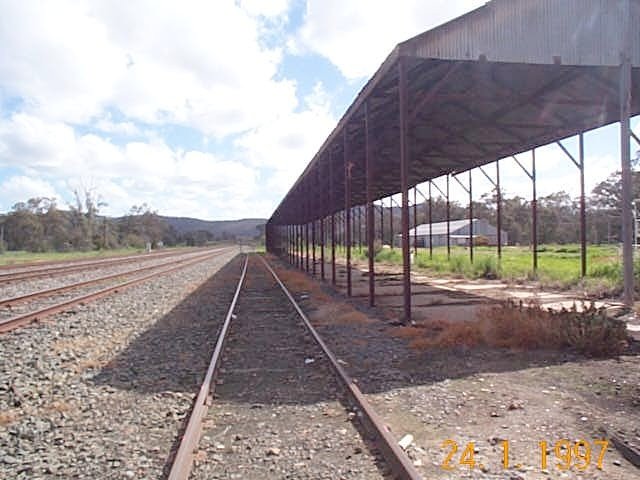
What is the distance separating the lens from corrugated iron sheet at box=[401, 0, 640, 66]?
10141 millimetres

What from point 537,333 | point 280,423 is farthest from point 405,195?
point 280,423

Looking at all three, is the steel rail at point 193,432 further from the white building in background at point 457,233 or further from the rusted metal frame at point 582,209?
the white building in background at point 457,233

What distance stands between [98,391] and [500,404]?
14.4 feet

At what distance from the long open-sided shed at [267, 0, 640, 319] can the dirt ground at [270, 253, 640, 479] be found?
305 centimetres

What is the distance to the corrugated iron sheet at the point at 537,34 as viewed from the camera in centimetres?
1014

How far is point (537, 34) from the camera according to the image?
10.5 metres

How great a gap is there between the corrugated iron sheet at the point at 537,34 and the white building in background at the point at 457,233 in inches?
2547

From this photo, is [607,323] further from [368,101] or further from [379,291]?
[379,291]

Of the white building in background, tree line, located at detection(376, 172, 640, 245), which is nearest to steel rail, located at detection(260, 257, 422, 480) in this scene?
tree line, located at detection(376, 172, 640, 245)

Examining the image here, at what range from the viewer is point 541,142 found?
59.4ft

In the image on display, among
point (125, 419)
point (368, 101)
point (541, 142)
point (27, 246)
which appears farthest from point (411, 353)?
point (27, 246)

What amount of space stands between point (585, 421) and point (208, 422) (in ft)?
11.2

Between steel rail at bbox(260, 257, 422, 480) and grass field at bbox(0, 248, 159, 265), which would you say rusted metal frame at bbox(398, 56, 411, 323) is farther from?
grass field at bbox(0, 248, 159, 265)

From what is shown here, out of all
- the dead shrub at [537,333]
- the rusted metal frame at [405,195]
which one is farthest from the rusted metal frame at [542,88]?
the dead shrub at [537,333]
